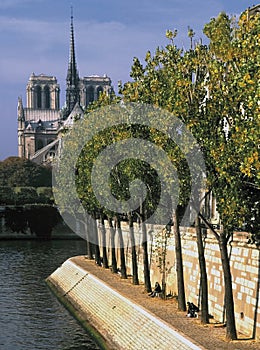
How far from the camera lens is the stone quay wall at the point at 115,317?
30078 millimetres

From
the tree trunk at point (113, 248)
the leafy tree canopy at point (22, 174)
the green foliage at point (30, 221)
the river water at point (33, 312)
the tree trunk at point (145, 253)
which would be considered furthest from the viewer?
the leafy tree canopy at point (22, 174)

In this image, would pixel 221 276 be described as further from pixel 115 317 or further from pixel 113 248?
pixel 113 248

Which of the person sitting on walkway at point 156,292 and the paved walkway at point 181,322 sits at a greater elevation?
the person sitting on walkway at point 156,292

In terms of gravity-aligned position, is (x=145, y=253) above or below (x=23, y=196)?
below

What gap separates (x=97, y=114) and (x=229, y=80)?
2288 cm

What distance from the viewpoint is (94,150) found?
1976 inches

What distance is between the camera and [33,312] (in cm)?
4494

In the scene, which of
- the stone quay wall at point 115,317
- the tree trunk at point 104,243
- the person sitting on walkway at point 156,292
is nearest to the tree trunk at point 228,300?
the stone quay wall at point 115,317

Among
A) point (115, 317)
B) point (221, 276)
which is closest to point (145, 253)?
point (115, 317)

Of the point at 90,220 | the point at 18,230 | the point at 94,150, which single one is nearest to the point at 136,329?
the point at 94,150

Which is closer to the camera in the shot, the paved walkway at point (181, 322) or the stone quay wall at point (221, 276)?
the paved walkway at point (181, 322)

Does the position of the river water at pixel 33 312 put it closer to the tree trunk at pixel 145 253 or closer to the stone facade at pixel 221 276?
the tree trunk at pixel 145 253

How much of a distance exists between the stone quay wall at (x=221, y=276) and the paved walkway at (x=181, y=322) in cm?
89

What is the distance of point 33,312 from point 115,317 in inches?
377
